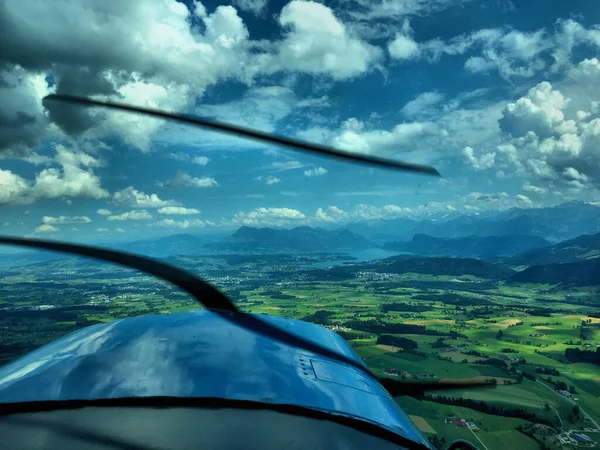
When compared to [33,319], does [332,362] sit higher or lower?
higher

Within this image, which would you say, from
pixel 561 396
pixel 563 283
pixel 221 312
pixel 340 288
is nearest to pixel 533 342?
pixel 561 396

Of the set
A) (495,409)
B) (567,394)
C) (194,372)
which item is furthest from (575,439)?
(194,372)

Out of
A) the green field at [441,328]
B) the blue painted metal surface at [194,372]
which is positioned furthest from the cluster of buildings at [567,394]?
the blue painted metal surface at [194,372]

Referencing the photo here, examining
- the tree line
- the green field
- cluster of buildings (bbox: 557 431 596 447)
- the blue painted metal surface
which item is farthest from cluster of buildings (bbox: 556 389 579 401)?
the blue painted metal surface

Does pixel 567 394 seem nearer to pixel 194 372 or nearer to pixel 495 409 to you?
pixel 495 409

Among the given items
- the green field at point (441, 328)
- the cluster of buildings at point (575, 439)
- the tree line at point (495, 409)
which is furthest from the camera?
the green field at point (441, 328)

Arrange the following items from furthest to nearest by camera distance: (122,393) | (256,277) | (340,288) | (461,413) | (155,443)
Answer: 1. (256,277)
2. (340,288)
3. (461,413)
4. (122,393)
5. (155,443)

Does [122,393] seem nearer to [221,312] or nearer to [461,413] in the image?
[221,312]

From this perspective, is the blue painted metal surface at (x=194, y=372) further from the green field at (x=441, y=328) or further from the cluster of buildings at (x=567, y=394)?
the cluster of buildings at (x=567, y=394)

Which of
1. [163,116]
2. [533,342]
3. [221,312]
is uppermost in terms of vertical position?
[163,116]
